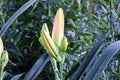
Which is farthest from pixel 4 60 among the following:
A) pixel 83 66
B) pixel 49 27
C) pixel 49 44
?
pixel 49 27

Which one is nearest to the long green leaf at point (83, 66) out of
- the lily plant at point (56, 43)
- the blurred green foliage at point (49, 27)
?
the lily plant at point (56, 43)

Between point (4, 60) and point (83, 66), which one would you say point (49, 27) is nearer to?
point (83, 66)

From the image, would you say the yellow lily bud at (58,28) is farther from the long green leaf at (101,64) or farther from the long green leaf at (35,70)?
the long green leaf at (35,70)

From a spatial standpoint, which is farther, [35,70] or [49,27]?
[49,27]

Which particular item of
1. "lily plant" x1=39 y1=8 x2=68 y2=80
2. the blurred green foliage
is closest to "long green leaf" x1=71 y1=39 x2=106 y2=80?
"lily plant" x1=39 y1=8 x2=68 y2=80

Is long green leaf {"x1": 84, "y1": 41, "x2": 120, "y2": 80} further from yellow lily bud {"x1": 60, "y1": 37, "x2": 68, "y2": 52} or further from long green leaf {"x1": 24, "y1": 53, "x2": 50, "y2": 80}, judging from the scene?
long green leaf {"x1": 24, "y1": 53, "x2": 50, "y2": 80}

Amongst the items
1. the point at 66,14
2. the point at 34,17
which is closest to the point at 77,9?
the point at 66,14

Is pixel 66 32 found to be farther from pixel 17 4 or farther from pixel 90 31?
pixel 17 4
